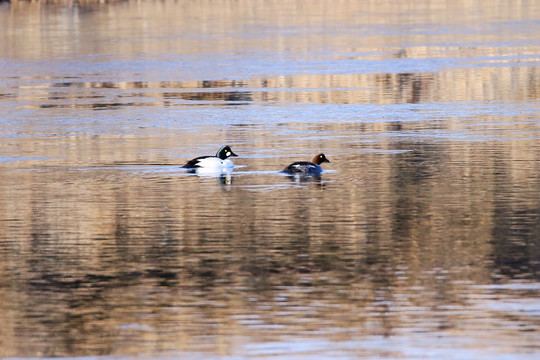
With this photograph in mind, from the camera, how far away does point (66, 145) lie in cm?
2395

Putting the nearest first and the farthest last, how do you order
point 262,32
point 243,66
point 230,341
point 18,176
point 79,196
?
point 230,341, point 79,196, point 18,176, point 243,66, point 262,32

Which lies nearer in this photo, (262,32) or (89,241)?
(89,241)

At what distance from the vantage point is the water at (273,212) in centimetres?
1059

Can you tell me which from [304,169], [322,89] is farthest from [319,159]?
[322,89]

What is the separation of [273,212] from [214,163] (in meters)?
3.98

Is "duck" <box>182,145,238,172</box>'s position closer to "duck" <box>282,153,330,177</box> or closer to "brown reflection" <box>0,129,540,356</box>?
"brown reflection" <box>0,129,540,356</box>

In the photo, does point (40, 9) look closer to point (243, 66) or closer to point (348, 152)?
point (243, 66)

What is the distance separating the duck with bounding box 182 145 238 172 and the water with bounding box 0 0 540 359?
270 mm

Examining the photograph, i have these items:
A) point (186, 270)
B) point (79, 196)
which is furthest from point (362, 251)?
point (79, 196)

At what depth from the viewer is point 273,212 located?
16359 millimetres

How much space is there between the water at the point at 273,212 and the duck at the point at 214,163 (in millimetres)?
270

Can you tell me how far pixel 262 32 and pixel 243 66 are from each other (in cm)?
1772

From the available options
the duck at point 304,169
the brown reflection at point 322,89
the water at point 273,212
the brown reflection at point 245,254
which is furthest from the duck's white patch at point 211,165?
the brown reflection at point 322,89

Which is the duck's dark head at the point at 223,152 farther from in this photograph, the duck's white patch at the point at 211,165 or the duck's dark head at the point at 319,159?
the duck's dark head at the point at 319,159
